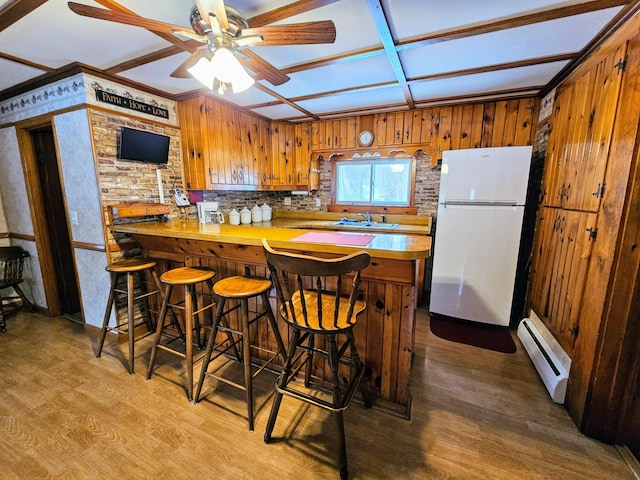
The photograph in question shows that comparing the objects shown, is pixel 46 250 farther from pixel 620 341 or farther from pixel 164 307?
pixel 620 341

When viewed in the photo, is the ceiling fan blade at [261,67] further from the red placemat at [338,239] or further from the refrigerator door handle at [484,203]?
the refrigerator door handle at [484,203]

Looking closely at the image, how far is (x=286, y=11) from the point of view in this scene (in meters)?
1.46

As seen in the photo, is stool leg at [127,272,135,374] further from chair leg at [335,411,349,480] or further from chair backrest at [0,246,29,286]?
chair backrest at [0,246,29,286]

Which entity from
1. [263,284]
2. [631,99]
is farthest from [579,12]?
[263,284]

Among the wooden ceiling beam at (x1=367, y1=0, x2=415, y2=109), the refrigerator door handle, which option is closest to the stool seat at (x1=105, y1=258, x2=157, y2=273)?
the wooden ceiling beam at (x1=367, y1=0, x2=415, y2=109)

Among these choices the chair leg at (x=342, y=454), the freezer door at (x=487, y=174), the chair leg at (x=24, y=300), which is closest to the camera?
the chair leg at (x=342, y=454)

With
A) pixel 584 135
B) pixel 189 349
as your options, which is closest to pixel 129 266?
pixel 189 349

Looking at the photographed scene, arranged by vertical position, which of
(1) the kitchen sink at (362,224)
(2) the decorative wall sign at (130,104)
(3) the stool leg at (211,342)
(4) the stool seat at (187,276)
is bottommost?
(3) the stool leg at (211,342)

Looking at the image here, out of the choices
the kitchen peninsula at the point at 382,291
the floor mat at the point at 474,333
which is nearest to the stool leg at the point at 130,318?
the kitchen peninsula at the point at 382,291

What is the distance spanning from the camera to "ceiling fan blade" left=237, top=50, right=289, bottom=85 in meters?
1.52

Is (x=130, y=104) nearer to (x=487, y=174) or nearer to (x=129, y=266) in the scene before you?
(x=129, y=266)

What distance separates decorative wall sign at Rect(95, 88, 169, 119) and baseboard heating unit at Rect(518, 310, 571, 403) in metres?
4.04

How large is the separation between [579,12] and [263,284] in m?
2.40

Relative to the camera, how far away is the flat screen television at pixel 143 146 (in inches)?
94.7
